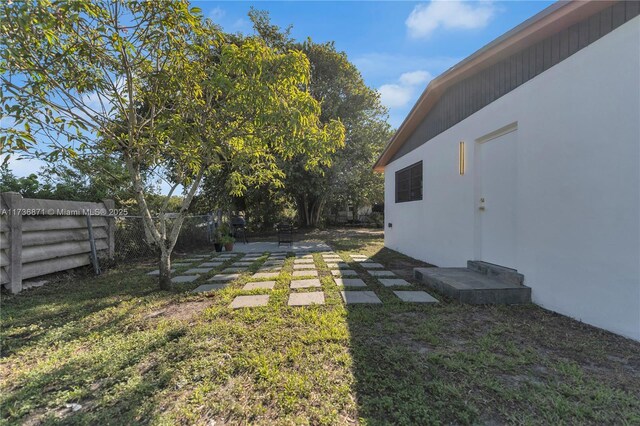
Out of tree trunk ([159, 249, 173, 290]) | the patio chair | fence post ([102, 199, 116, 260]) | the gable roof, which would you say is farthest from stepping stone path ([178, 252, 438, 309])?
the gable roof

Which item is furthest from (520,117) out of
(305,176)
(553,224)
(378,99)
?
(378,99)

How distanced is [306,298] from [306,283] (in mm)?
841

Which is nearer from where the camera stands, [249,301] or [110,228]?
[249,301]

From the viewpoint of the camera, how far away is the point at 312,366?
221cm

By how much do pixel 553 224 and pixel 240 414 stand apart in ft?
12.7

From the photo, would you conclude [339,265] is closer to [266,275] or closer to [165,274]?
[266,275]

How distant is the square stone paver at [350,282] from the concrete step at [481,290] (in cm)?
116

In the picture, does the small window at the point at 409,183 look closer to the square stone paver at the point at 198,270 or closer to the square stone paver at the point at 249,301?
the square stone paver at the point at 249,301

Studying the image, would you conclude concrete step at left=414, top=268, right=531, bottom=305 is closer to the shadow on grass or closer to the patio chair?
the shadow on grass

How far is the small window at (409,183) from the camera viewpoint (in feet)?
25.5

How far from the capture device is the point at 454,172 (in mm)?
5770

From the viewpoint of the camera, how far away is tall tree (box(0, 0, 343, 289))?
3.10 m

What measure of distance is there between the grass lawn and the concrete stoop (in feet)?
0.71

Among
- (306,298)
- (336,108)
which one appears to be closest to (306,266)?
(306,298)
